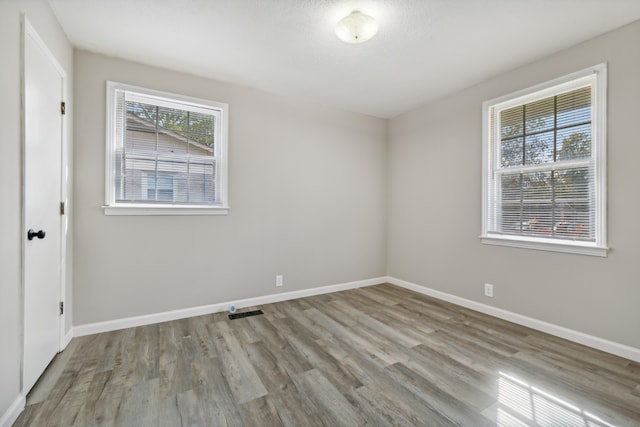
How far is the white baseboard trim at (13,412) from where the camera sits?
147cm

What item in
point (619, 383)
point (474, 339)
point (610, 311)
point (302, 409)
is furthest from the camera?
point (474, 339)

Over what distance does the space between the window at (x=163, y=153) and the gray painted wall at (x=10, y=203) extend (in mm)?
1142

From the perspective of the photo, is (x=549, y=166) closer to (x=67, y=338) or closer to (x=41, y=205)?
(x=41, y=205)

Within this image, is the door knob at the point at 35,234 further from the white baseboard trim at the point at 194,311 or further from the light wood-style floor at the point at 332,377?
the white baseboard trim at the point at 194,311

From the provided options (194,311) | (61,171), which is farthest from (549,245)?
(61,171)

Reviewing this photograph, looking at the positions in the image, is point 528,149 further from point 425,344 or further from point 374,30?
point 425,344

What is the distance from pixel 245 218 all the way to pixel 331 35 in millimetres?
2113

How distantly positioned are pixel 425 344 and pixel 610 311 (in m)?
1.52

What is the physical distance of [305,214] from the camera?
12.7 feet

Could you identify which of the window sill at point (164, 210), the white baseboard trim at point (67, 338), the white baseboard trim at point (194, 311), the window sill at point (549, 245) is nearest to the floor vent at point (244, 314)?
the white baseboard trim at point (194, 311)

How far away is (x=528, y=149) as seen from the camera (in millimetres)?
2938

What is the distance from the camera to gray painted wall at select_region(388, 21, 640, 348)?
229 cm

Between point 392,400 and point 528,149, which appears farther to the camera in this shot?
point 528,149

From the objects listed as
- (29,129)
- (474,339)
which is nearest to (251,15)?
(29,129)
